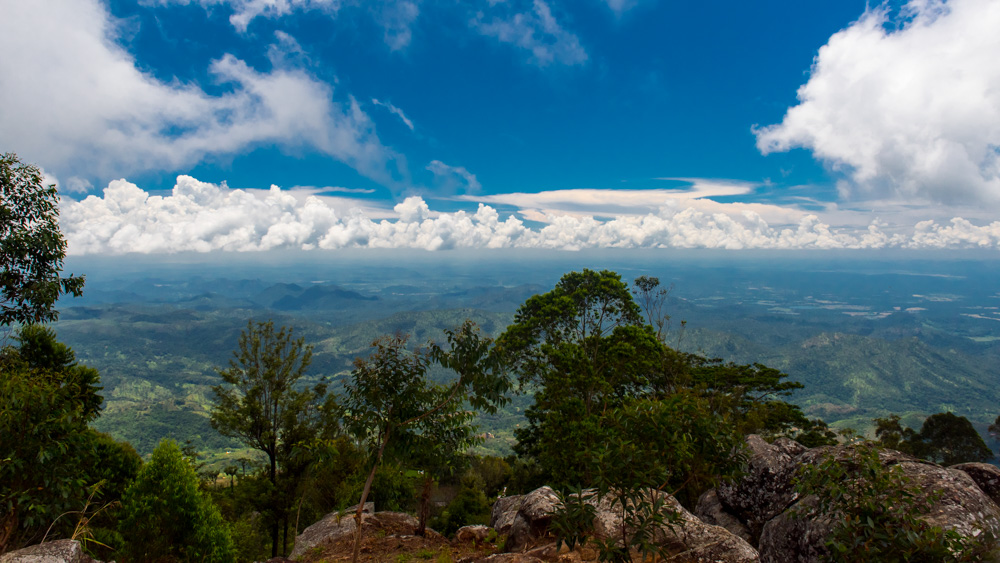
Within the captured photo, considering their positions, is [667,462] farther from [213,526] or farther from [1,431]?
[213,526]

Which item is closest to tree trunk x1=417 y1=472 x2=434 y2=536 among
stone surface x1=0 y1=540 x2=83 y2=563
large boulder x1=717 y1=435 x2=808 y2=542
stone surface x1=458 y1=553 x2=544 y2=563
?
stone surface x1=458 y1=553 x2=544 y2=563

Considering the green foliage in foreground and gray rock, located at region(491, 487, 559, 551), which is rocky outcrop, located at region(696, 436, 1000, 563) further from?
gray rock, located at region(491, 487, 559, 551)

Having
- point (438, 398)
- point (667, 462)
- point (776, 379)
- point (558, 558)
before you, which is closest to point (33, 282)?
point (438, 398)

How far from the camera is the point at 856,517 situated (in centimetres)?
470

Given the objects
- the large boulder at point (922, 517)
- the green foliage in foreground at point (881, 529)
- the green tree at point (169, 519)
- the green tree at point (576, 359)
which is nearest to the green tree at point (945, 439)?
the green tree at point (576, 359)

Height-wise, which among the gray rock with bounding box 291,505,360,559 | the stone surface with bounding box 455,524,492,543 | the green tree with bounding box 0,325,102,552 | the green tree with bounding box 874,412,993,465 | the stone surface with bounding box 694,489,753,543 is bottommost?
the green tree with bounding box 874,412,993,465

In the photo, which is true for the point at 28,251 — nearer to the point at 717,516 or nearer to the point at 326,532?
the point at 326,532

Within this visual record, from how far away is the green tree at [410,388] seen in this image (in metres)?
8.38

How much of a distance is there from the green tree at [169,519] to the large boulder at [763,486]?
14675mm

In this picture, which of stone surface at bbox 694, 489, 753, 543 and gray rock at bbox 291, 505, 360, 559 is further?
gray rock at bbox 291, 505, 360, 559

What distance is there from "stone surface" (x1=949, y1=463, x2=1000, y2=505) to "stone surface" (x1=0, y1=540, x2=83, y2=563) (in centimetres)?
1627

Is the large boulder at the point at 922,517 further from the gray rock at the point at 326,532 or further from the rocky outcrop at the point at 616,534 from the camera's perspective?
the gray rock at the point at 326,532

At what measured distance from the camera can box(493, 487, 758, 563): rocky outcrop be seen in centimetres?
891

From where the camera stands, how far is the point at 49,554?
692 cm
